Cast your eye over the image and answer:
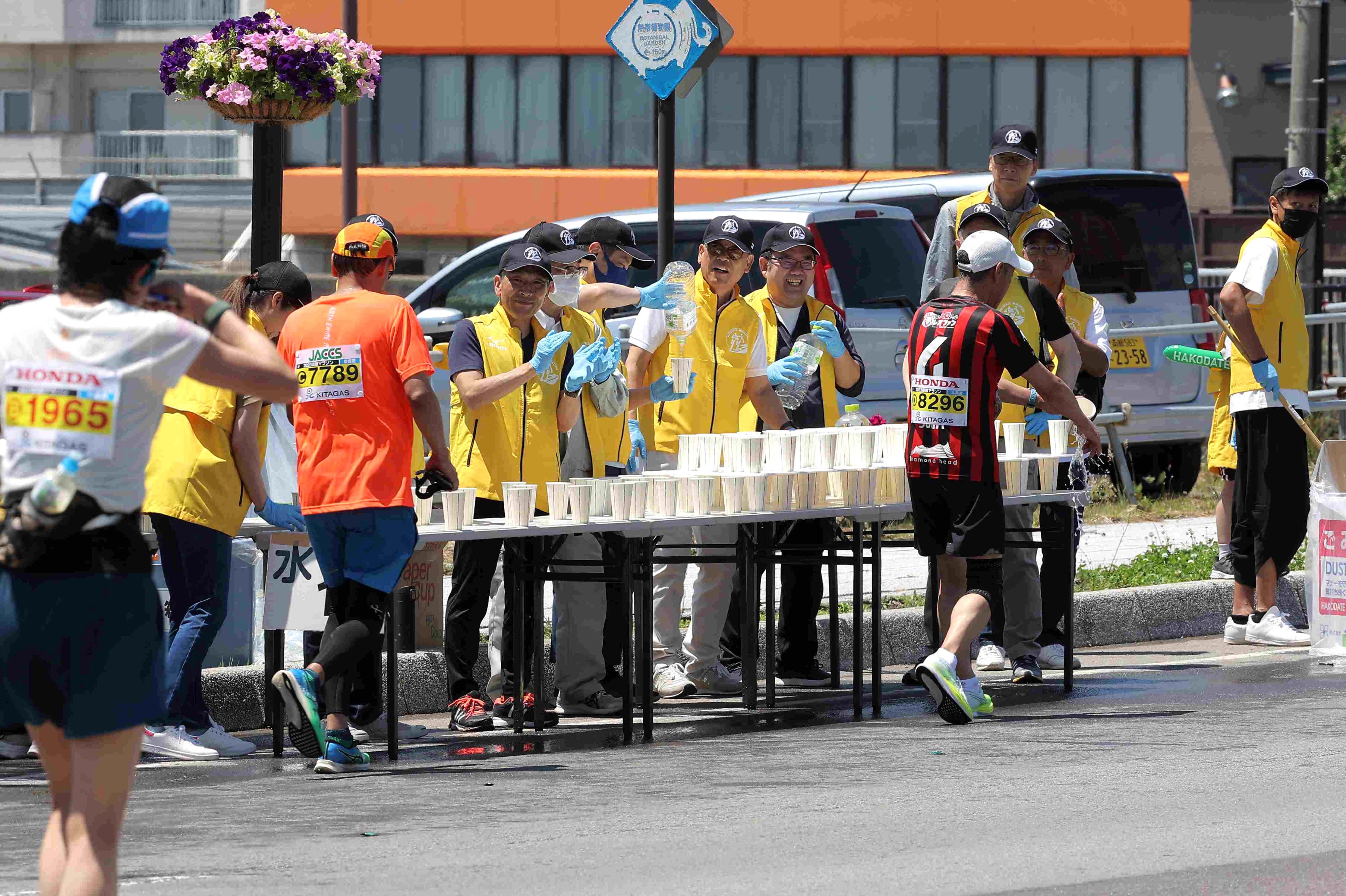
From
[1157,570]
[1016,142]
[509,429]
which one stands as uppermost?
[1016,142]

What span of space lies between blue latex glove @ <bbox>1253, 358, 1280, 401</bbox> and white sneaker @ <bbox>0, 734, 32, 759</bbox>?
619cm

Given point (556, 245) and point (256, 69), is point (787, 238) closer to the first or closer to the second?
point (556, 245)

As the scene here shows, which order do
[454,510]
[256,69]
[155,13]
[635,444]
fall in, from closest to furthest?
[454,510]
[635,444]
[256,69]
[155,13]

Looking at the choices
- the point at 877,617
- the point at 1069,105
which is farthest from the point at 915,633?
the point at 1069,105

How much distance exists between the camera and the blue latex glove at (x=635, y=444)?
9.57 meters

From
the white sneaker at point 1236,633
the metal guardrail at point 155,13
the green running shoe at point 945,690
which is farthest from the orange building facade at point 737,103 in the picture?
the green running shoe at point 945,690

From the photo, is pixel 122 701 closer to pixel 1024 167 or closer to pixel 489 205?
pixel 1024 167

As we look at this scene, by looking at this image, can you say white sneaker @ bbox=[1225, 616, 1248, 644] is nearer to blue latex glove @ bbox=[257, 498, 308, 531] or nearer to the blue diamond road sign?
the blue diamond road sign

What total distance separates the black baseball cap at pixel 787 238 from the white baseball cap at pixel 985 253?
113 centimetres

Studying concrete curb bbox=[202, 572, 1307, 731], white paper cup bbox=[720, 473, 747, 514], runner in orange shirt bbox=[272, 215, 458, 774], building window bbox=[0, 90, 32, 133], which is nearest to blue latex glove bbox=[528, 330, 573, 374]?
white paper cup bbox=[720, 473, 747, 514]

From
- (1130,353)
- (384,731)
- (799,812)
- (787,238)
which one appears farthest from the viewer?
(1130,353)

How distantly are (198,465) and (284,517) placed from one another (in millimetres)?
511

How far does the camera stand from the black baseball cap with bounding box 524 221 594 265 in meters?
9.17

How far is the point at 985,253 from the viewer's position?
Result: 28.8 feet
